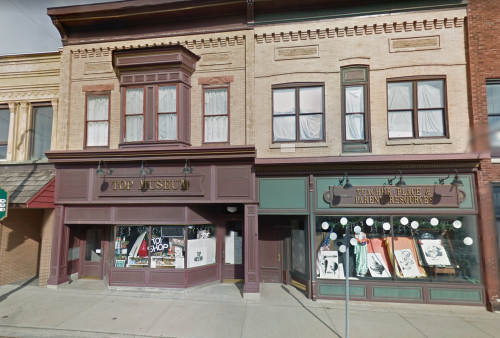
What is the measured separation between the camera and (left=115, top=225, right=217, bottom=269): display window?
9.39 metres

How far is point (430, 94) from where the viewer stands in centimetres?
895

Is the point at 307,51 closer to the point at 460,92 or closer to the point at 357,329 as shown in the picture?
the point at 460,92

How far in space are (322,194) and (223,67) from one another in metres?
5.50

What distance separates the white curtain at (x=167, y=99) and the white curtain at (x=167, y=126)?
206mm

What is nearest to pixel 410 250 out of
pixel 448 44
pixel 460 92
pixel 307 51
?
pixel 460 92

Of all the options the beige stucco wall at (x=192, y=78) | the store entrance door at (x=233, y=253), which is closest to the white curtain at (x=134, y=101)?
the beige stucco wall at (x=192, y=78)

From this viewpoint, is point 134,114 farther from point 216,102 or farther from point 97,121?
point 216,102

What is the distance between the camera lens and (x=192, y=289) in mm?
9289

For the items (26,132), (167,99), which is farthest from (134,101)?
(26,132)

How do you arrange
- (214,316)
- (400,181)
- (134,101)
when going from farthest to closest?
(134,101), (400,181), (214,316)

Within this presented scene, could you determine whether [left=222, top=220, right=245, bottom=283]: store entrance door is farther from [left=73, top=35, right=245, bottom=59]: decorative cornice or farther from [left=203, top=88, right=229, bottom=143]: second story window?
[left=73, top=35, right=245, bottom=59]: decorative cornice

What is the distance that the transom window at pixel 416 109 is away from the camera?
29.1 ft

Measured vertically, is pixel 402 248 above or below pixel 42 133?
below

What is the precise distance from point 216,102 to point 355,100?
4676 mm
